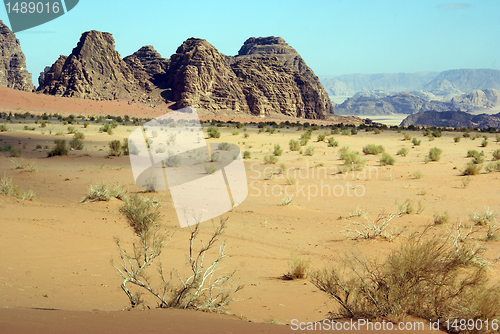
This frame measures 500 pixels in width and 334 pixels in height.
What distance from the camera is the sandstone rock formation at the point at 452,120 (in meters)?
130

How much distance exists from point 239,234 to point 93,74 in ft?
283

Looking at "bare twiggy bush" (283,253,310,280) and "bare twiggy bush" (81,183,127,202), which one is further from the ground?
"bare twiggy bush" (81,183,127,202)

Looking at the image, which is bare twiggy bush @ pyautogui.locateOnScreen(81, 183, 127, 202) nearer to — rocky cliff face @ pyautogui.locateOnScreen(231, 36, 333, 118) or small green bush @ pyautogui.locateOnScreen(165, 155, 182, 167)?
small green bush @ pyautogui.locateOnScreen(165, 155, 182, 167)

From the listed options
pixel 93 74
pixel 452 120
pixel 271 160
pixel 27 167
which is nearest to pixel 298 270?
pixel 27 167

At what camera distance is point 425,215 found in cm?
1118

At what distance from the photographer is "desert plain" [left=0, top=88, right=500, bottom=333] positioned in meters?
4.38

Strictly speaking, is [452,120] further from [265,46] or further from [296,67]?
[265,46]

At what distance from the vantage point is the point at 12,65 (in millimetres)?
113375

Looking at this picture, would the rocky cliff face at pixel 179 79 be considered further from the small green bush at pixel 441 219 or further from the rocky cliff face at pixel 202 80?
the small green bush at pixel 441 219

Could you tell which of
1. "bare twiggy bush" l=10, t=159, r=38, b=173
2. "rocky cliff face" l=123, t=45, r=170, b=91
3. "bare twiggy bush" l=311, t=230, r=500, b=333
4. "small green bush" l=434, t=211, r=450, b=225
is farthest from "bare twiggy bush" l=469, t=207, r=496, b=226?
"rocky cliff face" l=123, t=45, r=170, b=91

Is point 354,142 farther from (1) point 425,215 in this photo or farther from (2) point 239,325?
(2) point 239,325

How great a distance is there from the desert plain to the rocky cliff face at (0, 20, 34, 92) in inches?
4149

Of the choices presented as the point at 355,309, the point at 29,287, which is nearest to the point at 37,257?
the point at 29,287

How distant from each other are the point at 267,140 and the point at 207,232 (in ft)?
79.6
